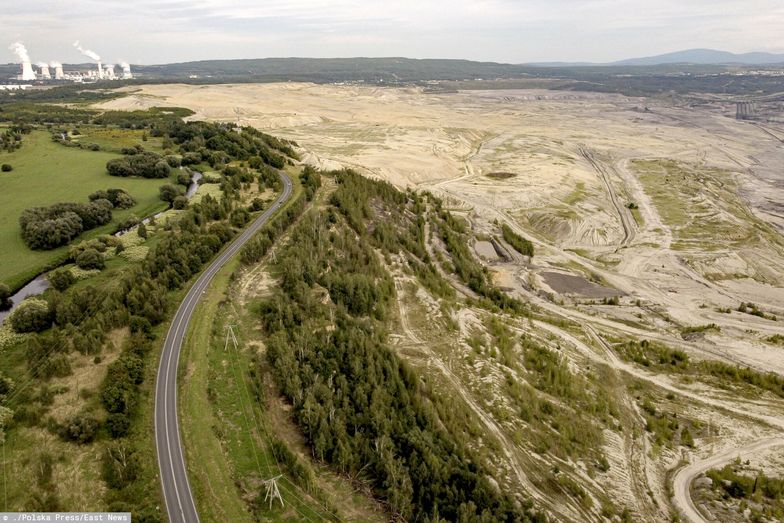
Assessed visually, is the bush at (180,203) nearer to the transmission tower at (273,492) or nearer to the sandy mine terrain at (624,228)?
the sandy mine terrain at (624,228)

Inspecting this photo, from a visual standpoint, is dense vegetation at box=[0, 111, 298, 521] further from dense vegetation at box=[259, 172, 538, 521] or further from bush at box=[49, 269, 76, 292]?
dense vegetation at box=[259, 172, 538, 521]

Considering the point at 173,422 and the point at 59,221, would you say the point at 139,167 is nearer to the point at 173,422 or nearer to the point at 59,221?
the point at 59,221

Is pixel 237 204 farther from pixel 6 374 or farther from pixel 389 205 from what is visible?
pixel 6 374

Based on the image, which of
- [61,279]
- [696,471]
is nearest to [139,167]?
[61,279]

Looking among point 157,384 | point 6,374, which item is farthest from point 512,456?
point 6,374

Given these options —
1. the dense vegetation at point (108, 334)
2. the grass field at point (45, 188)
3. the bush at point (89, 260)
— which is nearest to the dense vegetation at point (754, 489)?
the dense vegetation at point (108, 334)
